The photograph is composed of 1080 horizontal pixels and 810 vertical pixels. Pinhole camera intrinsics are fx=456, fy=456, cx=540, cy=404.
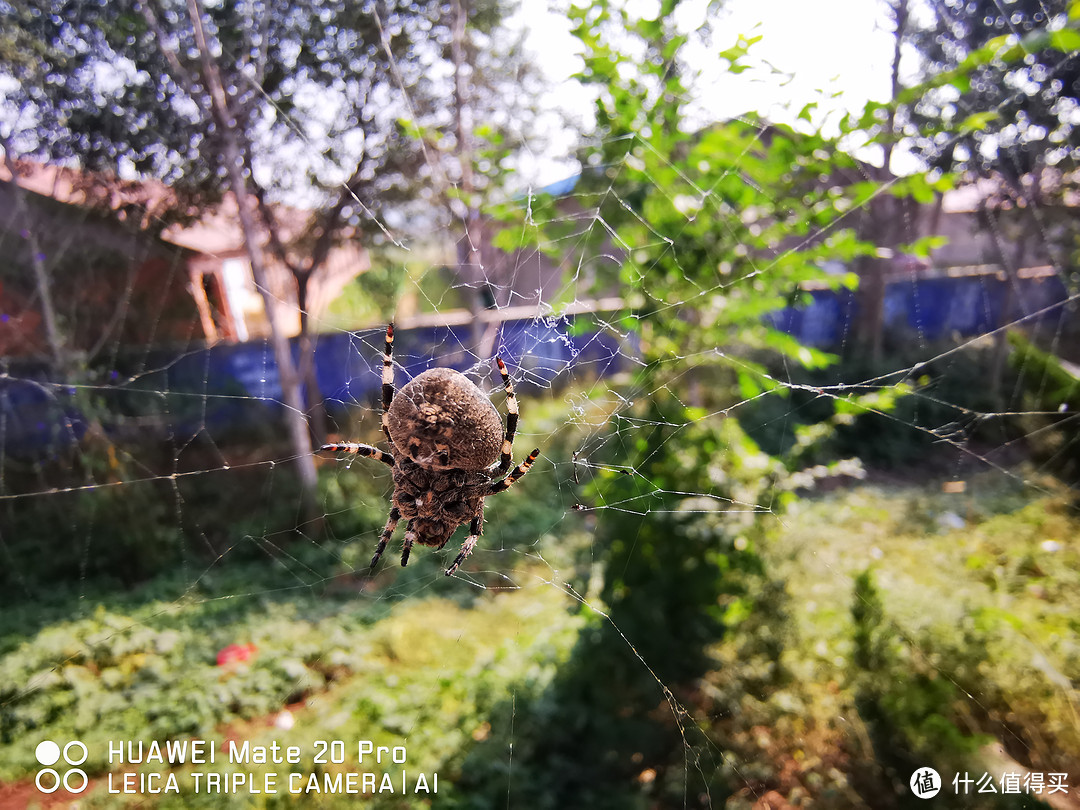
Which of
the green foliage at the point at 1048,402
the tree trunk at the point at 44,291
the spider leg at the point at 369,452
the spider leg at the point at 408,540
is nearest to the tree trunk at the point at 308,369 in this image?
the tree trunk at the point at 44,291

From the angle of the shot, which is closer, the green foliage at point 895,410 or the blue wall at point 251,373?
the blue wall at point 251,373

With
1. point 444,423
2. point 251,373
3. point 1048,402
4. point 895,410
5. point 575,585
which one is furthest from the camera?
point 251,373

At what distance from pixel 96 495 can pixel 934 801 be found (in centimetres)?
805

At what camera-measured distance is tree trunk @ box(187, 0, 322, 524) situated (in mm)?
4500

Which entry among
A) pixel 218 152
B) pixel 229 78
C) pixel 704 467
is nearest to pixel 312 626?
pixel 704 467

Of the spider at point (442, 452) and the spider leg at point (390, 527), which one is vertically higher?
the spider at point (442, 452)

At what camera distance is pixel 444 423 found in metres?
2.11

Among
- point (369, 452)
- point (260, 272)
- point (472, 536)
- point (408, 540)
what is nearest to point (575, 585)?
point (472, 536)

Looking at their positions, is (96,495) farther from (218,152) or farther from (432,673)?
(432,673)

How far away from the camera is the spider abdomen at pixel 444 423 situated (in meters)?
2.12

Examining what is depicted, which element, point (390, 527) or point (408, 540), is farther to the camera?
point (390, 527)

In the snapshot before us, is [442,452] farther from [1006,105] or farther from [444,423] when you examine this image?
[1006,105]

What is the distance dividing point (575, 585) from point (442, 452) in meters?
1.99

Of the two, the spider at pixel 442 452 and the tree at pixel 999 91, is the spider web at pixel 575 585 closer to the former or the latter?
the spider at pixel 442 452
